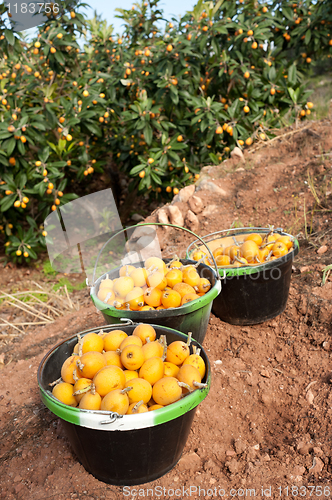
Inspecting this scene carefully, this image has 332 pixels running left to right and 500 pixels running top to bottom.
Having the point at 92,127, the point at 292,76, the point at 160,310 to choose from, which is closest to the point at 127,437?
the point at 160,310

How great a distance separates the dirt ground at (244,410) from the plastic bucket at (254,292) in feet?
0.33

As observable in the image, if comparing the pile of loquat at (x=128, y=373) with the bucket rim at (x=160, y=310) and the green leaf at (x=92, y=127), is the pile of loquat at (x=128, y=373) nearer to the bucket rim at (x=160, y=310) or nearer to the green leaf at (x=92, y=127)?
the bucket rim at (x=160, y=310)

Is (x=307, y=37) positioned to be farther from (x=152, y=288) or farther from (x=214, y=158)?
(x=152, y=288)

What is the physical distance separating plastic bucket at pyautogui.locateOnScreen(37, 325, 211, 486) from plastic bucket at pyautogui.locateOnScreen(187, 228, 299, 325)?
84 cm

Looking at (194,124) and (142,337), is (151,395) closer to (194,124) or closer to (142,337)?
(142,337)

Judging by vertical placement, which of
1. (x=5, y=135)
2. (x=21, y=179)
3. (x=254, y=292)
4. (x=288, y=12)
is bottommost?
(x=254, y=292)

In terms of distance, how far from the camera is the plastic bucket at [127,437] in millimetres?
1212

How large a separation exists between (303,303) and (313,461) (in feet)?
3.75

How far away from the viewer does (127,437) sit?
126cm

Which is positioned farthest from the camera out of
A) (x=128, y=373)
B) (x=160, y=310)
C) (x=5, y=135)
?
(x=5, y=135)

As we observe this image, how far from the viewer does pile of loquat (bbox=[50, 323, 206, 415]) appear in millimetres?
1311

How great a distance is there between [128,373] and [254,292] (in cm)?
111

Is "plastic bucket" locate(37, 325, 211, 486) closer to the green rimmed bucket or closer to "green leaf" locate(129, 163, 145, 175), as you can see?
the green rimmed bucket

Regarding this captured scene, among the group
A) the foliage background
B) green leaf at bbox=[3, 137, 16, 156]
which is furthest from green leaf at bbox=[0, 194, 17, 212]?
green leaf at bbox=[3, 137, 16, 156]
